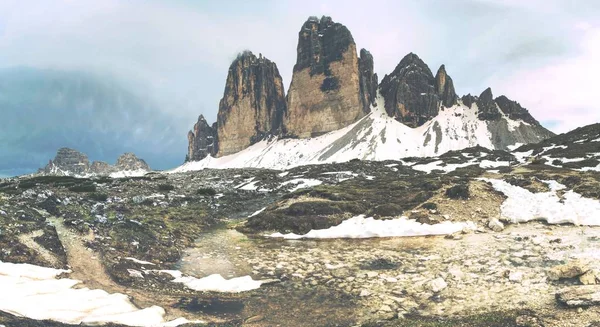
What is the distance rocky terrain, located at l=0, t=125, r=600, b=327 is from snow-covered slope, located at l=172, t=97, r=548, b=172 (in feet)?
457

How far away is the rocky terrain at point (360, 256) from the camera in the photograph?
9.94m

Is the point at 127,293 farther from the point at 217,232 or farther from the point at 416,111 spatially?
the point at 416,111

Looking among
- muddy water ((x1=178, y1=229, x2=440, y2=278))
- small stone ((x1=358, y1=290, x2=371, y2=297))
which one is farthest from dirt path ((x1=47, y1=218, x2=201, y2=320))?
small stone ((x1=358, y1=290, x2=371, y2=297))

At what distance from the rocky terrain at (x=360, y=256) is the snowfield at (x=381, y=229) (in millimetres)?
118

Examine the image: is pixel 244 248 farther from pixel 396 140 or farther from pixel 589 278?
pixel 396 140

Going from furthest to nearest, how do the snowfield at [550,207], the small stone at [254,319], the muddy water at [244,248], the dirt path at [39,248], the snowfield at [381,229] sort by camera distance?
the snowfield at [381,229] < the snowfield at [550,207] < the muddy water at [244,248] < the dirt path at [39,248] < the small stone at [254,319]

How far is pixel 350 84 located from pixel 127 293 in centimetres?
19697

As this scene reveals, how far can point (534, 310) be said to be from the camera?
29.8 feet

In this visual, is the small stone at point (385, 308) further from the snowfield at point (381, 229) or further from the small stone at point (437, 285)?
the snowfield at point (381, 229)

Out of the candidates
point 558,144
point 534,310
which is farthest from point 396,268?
point 558,144

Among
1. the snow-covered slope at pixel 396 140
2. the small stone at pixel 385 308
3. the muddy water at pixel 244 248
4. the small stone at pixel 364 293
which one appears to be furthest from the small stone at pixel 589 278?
the snow-covered slope at pixel 396 140

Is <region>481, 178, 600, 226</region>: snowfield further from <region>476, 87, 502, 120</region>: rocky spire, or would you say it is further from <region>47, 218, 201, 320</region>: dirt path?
<region>476, 87, 502, 120</region>: rocky spire

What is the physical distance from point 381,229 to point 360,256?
563cm

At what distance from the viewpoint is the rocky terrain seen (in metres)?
9.94
